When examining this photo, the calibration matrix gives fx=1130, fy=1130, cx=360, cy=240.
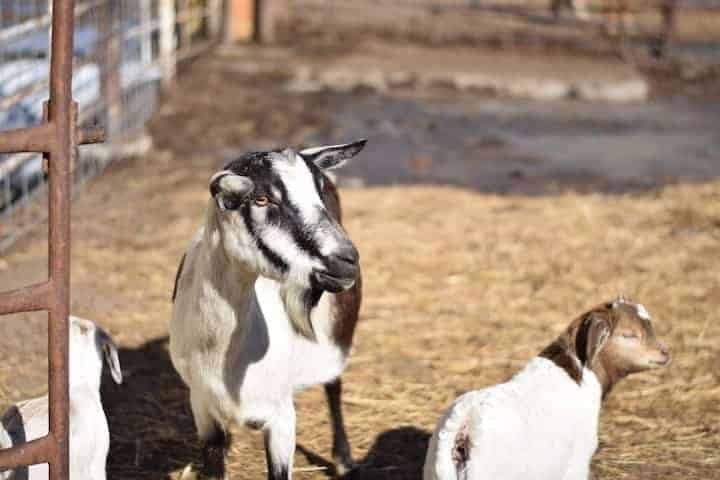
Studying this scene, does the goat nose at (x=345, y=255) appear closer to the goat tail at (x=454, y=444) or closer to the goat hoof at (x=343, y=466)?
the goat tail at (x=454, y=444)

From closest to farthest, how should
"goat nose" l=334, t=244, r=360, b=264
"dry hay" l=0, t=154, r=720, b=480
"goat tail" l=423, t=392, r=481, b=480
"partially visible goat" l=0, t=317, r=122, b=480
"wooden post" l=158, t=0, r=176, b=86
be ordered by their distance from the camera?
"goat nose" l=334, t=244, r=360, b=264
"partially visible goat" l=0, t=317, r=122, b=480
"goat tail" l=423, t=392, r=481, b=480
"dry hay" l=0, t=154, r=720, b=480
"wooden post" l=158, t=0, r=176, b=86

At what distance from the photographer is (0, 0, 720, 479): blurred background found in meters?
4.81

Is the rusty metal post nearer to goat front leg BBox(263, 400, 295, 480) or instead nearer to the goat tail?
A: goat front leg BBox(263, 400, 295, 480)

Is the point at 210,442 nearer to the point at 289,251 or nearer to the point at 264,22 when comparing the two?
the point at 289,251

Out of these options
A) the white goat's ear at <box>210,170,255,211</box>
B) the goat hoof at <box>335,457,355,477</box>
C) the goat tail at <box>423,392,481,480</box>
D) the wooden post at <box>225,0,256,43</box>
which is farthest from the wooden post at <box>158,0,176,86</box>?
the goat tail at <box>423,392,481,480</box>

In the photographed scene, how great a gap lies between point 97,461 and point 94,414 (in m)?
0.14

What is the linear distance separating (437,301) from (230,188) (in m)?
2.99

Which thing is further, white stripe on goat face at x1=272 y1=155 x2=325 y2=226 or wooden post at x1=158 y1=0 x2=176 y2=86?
wooden post at x1=158 y1=0 x2=176 y2=86

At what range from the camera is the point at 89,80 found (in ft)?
26.5

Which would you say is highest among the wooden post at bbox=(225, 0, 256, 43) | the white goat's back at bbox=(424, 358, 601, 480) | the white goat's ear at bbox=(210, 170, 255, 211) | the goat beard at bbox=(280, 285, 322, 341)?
the white goat's ear at bbox=(210, 170, 255, 211)

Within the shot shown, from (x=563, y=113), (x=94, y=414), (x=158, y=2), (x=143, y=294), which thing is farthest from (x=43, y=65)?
(x=563, y=113)

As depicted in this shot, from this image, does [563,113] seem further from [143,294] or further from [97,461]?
[97,461]

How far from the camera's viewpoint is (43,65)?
25.0 feet

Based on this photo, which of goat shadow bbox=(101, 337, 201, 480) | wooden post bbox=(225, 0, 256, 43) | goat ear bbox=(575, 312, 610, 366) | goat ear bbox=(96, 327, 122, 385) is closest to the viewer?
goat ear bbox=(96, 327, 122, 385)
